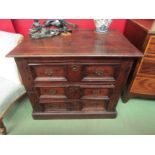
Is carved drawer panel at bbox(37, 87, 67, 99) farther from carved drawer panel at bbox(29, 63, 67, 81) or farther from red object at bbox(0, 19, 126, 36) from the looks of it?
red object at bbox(0, 19, 126, 36)

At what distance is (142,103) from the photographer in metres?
1.54

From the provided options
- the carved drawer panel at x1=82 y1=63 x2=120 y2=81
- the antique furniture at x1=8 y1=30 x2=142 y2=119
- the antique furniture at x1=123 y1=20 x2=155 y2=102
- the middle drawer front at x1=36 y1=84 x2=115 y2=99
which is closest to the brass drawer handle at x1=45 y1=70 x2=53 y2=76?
the antique furniture at x1=8 y1=30 x2=142 y2=119

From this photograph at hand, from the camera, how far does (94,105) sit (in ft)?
4.21

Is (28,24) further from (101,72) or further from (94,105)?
(94,105)

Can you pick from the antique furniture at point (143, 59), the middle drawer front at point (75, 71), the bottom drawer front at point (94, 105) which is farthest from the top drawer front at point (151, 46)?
the bottom drawer front at point (94, 105)

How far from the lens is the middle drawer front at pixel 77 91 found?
107 centimetres

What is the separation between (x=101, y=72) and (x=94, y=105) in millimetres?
445

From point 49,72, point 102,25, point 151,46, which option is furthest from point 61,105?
point 151,46

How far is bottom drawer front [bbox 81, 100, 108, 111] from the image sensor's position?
1.24 m

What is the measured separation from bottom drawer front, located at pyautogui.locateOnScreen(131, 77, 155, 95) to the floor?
0.25m
